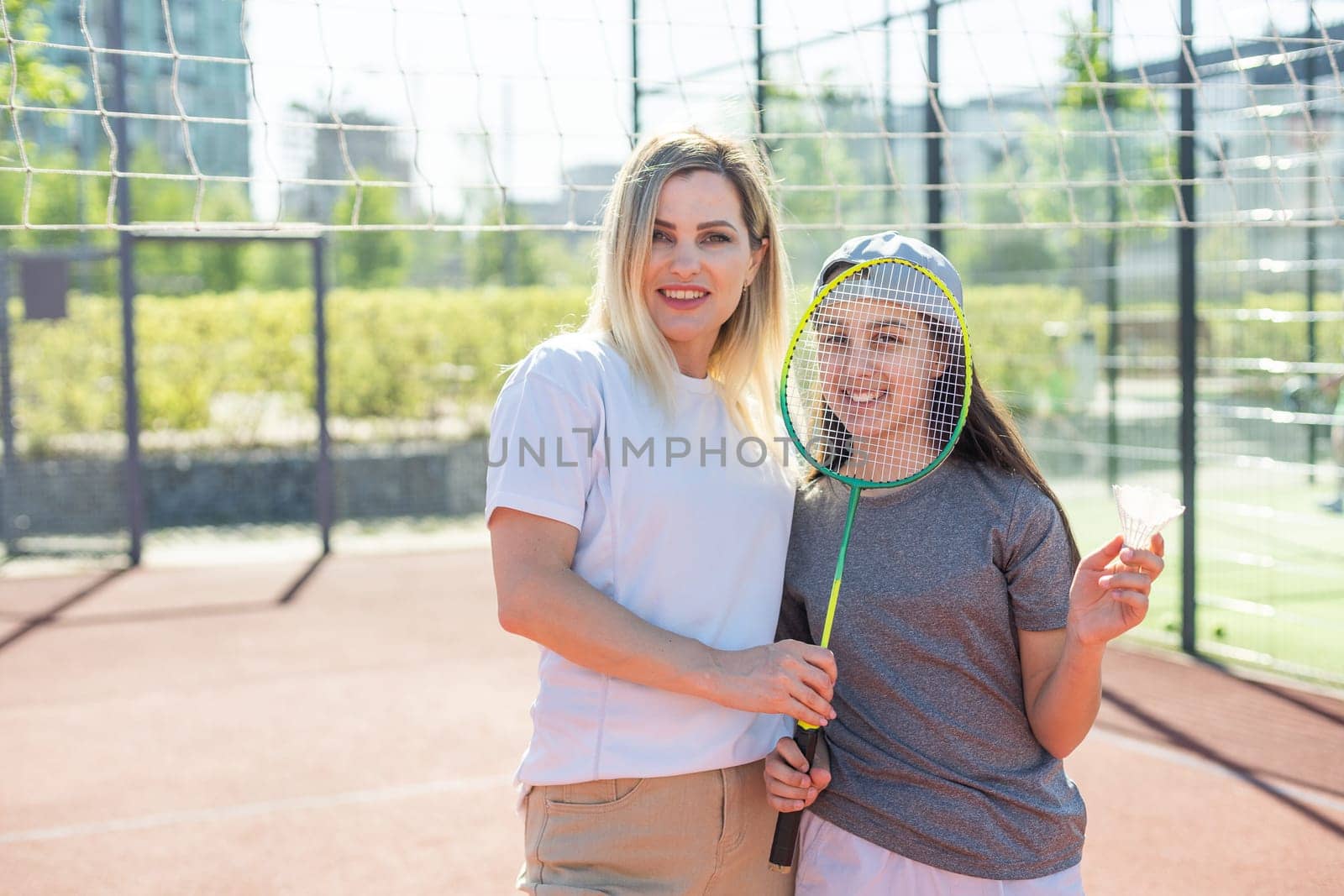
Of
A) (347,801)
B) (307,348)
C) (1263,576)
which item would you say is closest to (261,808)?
(347,801)

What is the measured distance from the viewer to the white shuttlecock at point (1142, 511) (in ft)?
6.37

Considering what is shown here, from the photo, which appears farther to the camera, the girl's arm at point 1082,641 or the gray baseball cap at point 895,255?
the gray baseball cap at point 895,255

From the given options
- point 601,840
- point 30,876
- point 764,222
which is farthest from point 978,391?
point 30,876

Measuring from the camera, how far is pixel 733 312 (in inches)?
95.1

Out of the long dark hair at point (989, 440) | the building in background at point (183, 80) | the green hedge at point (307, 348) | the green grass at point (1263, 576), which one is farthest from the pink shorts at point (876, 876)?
the green hedge at point (307, 348)

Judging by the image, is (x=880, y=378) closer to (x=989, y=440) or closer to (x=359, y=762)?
(x=989, y=440)

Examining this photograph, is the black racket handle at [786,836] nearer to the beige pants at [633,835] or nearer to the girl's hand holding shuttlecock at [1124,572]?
the beige pants at [633,835]

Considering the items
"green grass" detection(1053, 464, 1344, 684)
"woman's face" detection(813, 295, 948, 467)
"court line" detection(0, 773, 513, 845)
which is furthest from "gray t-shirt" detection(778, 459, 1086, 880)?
"green grass" detection(1053, 464, 1344, 684)

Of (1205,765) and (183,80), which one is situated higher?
(183,80)

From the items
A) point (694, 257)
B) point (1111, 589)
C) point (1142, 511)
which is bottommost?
point (1111, 589)

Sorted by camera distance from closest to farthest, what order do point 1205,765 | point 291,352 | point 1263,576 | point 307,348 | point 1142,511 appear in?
1. point 1142,511
2. point 1205,765
3. point 1263,576
4. point 291,352
5. point 307,348

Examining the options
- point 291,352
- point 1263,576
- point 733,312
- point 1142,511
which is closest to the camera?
point 1142,511

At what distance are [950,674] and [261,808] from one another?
3371 millimetres

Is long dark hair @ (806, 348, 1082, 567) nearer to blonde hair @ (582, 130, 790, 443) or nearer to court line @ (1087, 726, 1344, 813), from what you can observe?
blonde hair @ (582, 130, 790, 443)
